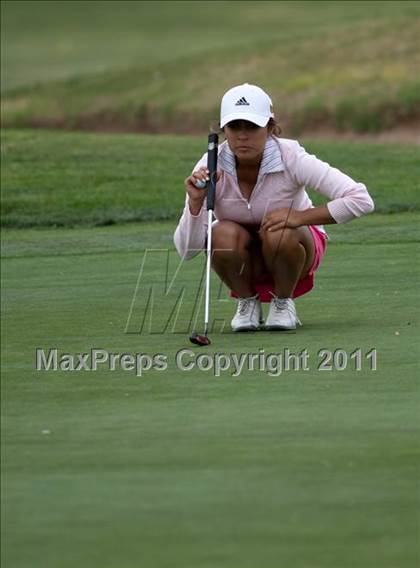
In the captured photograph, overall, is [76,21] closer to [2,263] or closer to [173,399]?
[2,263]

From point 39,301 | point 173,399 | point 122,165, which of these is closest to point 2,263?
point 39,301

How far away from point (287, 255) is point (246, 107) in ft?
2.41

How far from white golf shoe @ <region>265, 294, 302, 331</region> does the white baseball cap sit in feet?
2.88

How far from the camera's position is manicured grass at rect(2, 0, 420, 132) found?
30.8m

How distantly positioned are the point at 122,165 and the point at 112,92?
15.2 metres

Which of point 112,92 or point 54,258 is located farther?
point 112,92

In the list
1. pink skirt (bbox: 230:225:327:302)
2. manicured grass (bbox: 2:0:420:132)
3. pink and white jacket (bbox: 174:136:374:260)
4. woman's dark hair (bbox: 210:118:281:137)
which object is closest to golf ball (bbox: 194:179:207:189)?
pink and white jacket (bbox: 174:136:374:260)

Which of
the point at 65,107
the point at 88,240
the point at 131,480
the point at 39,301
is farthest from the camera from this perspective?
the point at 65,107

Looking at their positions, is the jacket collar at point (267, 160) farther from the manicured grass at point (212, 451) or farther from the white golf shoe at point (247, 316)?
the manicured grass at point (212, 451)

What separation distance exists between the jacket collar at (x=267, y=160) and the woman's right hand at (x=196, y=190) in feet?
0.48

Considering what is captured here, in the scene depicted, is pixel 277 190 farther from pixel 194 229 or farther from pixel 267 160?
pixel 194 229

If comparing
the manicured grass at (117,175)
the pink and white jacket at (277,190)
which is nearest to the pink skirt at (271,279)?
the pink and white jacket at (277,190)

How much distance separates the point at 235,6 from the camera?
39719 mm

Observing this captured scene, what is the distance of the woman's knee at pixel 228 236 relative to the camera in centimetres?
759
